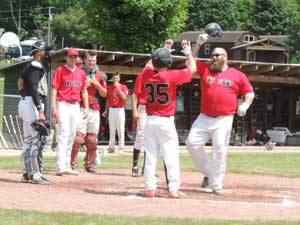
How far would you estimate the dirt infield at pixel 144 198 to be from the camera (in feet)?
25.6

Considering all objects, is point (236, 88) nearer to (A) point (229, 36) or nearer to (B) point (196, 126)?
(B) point (196, 126)

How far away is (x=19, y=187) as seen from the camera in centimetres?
965

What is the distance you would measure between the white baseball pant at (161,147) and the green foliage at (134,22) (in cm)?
2382

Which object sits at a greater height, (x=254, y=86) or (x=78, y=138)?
(x=78, y=138)

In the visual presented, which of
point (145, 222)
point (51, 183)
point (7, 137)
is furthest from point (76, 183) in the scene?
point (7, 137)

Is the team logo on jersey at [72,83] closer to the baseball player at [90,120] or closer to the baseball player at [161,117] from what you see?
the baseball player at [90,120]

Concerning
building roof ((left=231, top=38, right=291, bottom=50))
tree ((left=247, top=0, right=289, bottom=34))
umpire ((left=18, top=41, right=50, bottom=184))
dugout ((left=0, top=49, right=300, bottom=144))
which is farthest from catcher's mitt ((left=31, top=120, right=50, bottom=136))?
tree ((left=247, top=0, right=289, bottom=34))

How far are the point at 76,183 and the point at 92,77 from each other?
89.5 inches

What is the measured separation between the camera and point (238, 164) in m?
15.1

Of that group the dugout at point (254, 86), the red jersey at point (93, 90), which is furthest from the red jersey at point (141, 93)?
the dugout at point (254, 86)

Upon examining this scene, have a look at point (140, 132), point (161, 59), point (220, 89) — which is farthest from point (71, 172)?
point (161, 59)

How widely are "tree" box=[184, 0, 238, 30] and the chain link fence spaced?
79.9m

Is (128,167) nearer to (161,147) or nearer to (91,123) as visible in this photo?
(91,123)

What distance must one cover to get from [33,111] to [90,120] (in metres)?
2.10
